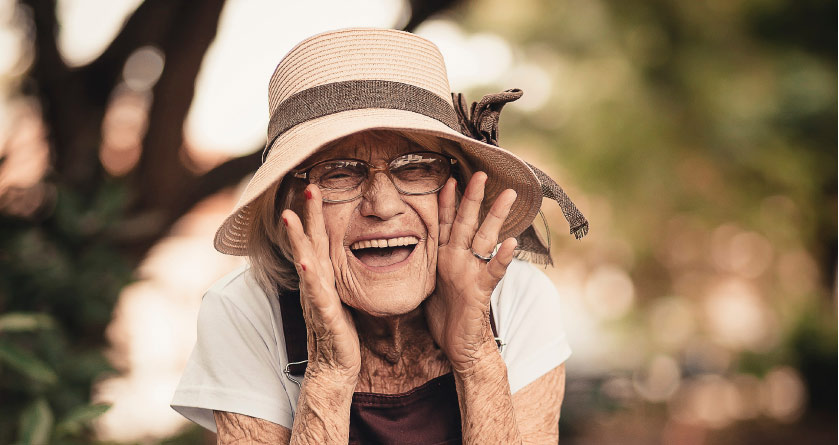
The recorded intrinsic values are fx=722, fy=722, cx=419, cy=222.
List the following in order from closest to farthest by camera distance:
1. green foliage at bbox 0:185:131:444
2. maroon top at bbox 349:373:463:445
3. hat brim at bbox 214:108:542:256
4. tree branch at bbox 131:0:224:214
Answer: hat brim at bbox 214:108:542:256
maroon top at bbox 349:373:463:445
green foliage at bbox 0:185:131:444
tree branch at bbox 131:0:224:214

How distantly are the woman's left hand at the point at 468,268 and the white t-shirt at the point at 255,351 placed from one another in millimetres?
244

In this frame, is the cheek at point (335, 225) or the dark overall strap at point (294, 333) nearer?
the cheek at point (335, 225)

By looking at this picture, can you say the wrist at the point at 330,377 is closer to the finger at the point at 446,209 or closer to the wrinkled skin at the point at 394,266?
the wrinkled skin at the point at 394,266

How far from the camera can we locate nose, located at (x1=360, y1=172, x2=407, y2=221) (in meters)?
1.71

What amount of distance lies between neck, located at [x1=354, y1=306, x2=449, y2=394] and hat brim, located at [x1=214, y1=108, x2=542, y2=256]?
1.18ft

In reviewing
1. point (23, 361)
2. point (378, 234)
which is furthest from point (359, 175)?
point (23, 361)

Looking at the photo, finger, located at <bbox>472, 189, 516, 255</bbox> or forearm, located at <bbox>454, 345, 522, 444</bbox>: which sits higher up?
finger, located at <bbox>472, 189, 516, 255</bbox>

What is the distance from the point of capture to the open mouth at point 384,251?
1757mm

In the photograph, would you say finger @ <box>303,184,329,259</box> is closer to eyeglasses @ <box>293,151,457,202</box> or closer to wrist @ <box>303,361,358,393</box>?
eyeglasses @ <box>293,151,457,202</box>

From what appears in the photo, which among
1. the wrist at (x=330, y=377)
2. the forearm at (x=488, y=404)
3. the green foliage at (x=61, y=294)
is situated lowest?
the forearm at (x=488, y=404)

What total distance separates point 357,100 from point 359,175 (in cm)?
18

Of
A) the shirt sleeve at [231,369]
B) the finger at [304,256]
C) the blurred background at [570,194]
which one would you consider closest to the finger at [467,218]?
the finger at [304,256]

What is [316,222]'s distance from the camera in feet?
5.53

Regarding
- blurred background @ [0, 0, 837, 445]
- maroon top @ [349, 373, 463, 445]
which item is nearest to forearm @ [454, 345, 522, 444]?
maroon top @ [349, 373, 463, 445]
